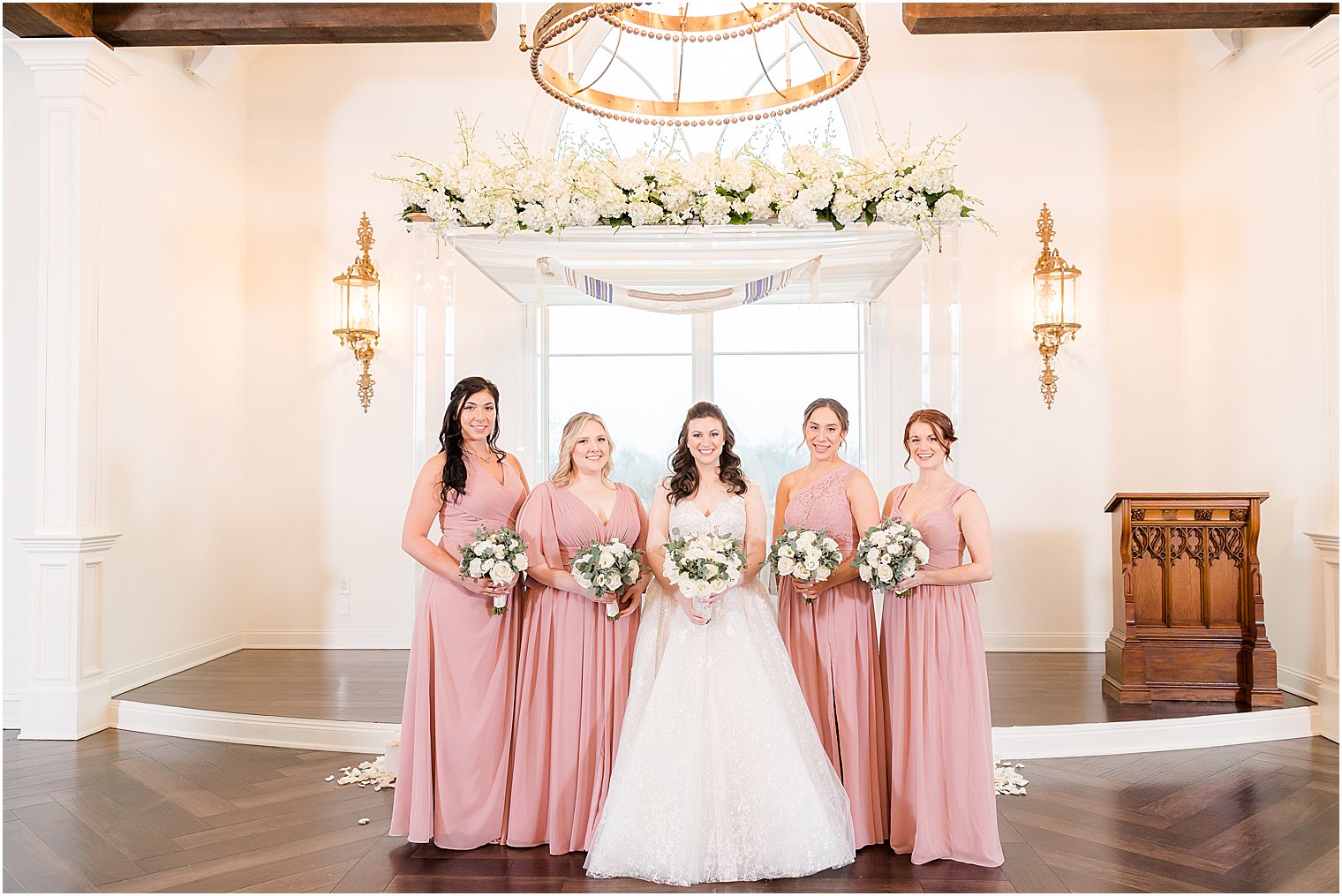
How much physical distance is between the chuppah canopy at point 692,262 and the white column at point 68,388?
2.71 meters

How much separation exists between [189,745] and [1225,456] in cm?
699

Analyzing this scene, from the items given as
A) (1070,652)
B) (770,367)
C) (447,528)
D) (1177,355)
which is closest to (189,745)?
(447,528)

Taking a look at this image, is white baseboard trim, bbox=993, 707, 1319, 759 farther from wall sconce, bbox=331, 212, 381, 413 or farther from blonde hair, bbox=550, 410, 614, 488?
wall sconce, bbox=331, 212, 381, 413

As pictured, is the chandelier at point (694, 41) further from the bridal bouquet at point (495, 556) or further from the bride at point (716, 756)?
the bridal bouquet at point (495, 556)

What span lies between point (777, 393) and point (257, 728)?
3408mm

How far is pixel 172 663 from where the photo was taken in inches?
246

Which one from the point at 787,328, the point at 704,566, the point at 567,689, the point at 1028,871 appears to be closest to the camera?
the point at 704,566

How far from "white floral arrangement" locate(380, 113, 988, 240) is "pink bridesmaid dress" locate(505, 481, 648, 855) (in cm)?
128

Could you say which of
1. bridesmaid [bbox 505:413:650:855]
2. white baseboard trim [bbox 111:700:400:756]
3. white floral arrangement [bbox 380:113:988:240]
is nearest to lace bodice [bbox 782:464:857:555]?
bridesmaid [bbox 505:413:650:855]

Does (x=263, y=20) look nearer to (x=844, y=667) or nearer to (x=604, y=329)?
(x=604, y=329)

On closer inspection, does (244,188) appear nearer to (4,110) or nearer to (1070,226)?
(4,110)

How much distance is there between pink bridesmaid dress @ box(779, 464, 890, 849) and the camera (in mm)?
3721

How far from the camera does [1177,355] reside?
23.1ft

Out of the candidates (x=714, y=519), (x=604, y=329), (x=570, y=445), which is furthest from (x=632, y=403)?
(x=714, y=519)
